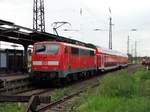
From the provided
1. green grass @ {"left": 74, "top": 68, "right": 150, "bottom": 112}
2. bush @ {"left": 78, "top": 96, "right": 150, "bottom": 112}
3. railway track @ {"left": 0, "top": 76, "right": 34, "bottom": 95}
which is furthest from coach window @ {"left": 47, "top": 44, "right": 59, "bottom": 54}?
bush @ {"left": 78, "top": 96, "right": 150, "bottom": 112}

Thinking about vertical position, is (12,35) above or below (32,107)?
above

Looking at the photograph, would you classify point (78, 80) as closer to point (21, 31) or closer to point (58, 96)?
point (21, 31)

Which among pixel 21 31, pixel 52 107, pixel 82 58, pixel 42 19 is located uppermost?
pixel 42 19

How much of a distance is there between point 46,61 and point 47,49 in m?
0.81

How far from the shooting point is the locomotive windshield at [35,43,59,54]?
24547mm

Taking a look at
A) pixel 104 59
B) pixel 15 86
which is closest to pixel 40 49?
pixel 15 86

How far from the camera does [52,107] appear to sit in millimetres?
15156

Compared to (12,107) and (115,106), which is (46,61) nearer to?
(12,107)

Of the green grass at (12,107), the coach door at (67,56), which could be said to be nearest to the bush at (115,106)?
the green grass at (12,107)

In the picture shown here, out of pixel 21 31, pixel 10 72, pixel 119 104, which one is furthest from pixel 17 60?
pixel 119 104

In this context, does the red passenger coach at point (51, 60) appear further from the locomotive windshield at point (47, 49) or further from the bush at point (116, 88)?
the bush at point (116, 88)

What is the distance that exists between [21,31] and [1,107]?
12294mm

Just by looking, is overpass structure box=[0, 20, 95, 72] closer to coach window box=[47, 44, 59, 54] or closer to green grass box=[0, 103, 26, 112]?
coach window box=[47, 44, 59, 54]

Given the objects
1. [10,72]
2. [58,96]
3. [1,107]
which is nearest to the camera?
[1,107]
